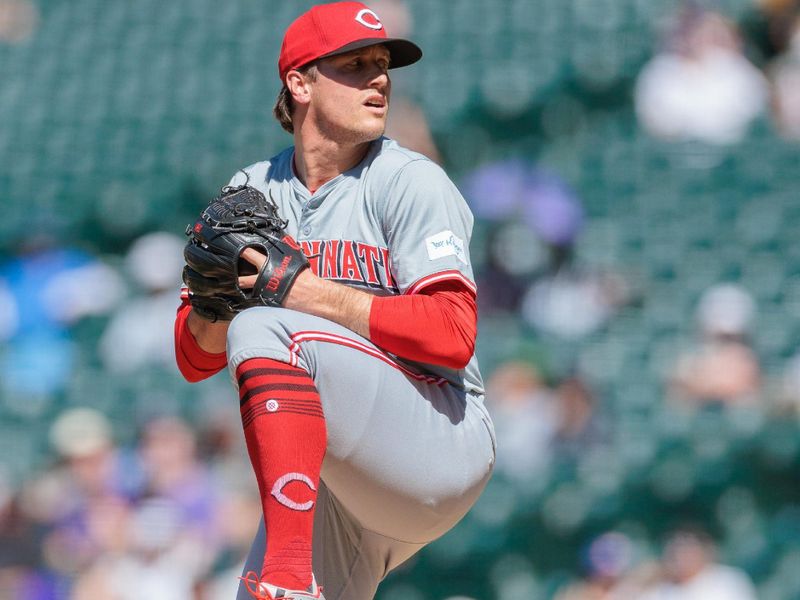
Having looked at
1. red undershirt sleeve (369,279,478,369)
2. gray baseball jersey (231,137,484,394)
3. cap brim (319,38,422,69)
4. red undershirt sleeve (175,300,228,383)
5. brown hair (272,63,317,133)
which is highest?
cap brim (319,38,422,69)

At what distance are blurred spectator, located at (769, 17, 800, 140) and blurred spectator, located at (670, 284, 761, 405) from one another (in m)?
0.98

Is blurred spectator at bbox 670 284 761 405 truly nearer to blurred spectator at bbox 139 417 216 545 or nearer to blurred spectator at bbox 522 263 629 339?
blurred spectator at bbox 522 263 629 339

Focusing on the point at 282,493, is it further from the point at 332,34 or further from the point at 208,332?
the point at 332,34

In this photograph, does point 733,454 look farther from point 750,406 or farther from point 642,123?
point 642,123

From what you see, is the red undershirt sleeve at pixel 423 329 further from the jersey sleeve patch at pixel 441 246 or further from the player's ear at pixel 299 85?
the player's ear at pixel 299 85

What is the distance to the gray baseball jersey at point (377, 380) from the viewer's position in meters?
1.90

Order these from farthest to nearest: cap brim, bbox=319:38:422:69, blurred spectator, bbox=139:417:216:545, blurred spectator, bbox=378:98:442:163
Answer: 1. blurred spectator, bbox=378:98:442:163
2. blurred spectator, bbox=139:417:216:545
3. cap brim, bbox=319:38:422:69

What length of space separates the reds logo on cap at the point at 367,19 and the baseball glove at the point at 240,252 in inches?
15.9

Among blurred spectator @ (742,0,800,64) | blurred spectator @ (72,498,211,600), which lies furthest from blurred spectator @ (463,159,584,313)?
blurred spectator @ (72,498,211,600)

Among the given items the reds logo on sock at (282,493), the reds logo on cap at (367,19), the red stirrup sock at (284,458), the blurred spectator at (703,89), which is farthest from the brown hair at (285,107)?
the blurred spectator at (703,89)

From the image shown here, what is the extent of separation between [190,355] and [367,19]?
0.73 meters

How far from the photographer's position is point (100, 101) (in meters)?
6.15

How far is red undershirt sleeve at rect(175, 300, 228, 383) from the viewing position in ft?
7.52

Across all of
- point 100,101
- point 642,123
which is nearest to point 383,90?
point 642,123
